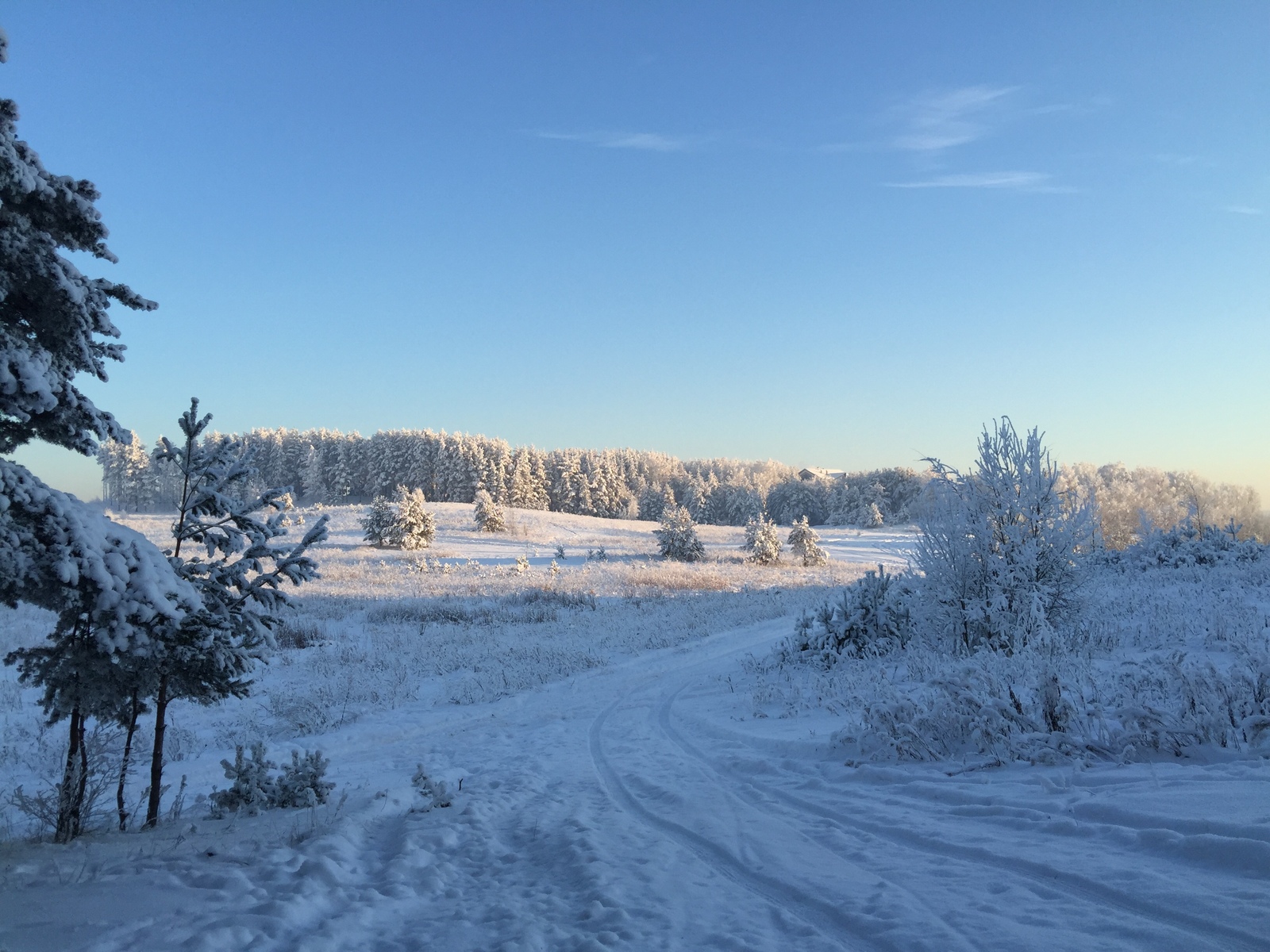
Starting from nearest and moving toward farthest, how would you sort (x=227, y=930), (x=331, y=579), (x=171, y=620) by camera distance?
(x=227, y=930) → (x=171, y=620) → (x=331, y=579)

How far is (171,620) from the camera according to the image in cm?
443

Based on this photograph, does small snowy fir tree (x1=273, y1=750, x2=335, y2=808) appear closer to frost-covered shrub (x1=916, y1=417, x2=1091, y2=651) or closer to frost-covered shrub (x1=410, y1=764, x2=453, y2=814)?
frost-covered shrub (x1=410, y1=764, x2=453, y2=814)

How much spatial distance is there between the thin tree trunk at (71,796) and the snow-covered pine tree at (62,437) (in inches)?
9.0

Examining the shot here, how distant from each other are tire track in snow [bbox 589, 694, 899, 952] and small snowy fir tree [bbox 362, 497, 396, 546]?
3990 centimetres

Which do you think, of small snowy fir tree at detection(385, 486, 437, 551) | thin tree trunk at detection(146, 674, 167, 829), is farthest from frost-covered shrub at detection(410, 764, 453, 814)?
small snowy fir tree at detection(385, 486, 437, 551)

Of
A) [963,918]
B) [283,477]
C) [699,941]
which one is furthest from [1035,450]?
[283,477]

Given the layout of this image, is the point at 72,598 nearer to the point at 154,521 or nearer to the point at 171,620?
the point at 171,620

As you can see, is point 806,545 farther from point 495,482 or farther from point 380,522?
point 495,482

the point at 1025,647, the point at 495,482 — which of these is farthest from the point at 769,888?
the point at 495,482

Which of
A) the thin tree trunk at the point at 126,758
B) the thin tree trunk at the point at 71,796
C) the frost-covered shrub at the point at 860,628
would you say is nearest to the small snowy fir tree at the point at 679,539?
the frost-covered shrub at the point at 860,628

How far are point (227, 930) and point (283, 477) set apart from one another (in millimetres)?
98554

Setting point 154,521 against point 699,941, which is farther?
point 154,521

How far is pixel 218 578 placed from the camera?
5664mm

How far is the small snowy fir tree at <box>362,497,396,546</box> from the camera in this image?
43562 mm
